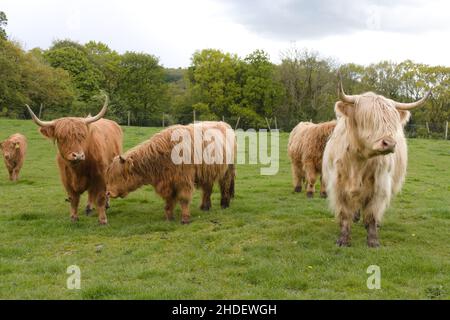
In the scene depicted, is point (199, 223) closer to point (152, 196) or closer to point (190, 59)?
point (152, 196)

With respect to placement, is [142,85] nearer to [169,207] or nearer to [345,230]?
[169,207]

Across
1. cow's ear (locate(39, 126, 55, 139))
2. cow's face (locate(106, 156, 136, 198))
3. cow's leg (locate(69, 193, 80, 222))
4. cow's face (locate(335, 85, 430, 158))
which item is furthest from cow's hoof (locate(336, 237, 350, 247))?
cow's ear (locate(39, 126, 55, 139))

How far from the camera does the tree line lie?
38.7 metres

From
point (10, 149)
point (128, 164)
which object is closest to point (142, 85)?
point (10, 149)

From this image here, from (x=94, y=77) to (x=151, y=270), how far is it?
46948 mm

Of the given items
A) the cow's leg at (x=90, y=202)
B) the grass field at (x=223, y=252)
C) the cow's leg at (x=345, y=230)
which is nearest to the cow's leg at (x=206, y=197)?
the grass field at (x=223, y=252)

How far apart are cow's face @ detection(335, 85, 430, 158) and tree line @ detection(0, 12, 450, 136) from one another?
31.4m

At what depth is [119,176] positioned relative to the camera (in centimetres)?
725

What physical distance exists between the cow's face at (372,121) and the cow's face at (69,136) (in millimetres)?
3763

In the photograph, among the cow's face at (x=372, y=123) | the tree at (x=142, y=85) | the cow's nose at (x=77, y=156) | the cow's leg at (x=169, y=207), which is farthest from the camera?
the tree at (x=142, y=85)

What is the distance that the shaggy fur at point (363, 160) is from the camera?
188 inches

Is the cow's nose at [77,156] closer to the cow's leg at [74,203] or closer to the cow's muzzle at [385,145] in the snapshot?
the cow's leg at [74,203]

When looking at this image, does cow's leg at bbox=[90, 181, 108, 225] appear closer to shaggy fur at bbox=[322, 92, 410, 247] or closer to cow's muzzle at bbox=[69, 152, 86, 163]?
cow's muzzle at bbox=[69, 152, 86, 163]

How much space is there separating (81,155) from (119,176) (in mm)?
957
